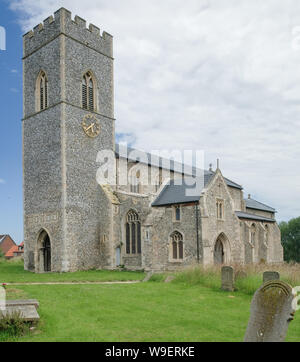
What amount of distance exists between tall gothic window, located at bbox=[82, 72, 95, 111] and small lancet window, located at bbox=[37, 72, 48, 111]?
9.83ft

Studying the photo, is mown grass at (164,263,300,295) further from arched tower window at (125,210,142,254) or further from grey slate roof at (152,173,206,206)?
arched tower window at (125,210,142,254)

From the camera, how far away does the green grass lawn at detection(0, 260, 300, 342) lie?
9.34 meters

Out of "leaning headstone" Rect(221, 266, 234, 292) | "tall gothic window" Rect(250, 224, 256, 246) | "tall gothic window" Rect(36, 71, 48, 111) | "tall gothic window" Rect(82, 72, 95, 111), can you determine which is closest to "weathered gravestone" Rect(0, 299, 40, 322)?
"leaning headstone" Rect(221, 266, 234, 292)

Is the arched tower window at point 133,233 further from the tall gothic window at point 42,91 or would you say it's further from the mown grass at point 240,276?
the tall gothic window at point 42,91

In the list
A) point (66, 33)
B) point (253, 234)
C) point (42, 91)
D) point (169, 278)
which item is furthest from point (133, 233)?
point (66, 33)

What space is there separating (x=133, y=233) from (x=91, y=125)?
9.38 metres

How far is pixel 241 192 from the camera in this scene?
133 feet

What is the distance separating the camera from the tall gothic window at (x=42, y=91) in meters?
30.6

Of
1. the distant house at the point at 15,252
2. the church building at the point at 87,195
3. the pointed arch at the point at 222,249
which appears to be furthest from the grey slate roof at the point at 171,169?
the distant house at the point at 15,252

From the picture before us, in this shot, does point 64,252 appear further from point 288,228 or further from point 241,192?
point 288,228

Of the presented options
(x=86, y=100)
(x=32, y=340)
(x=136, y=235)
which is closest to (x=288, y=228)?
(x=136, y=235)

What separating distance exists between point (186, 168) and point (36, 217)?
20.0 metres

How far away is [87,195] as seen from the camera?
29.5 m

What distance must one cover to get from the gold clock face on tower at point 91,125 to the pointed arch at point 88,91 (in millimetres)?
802
